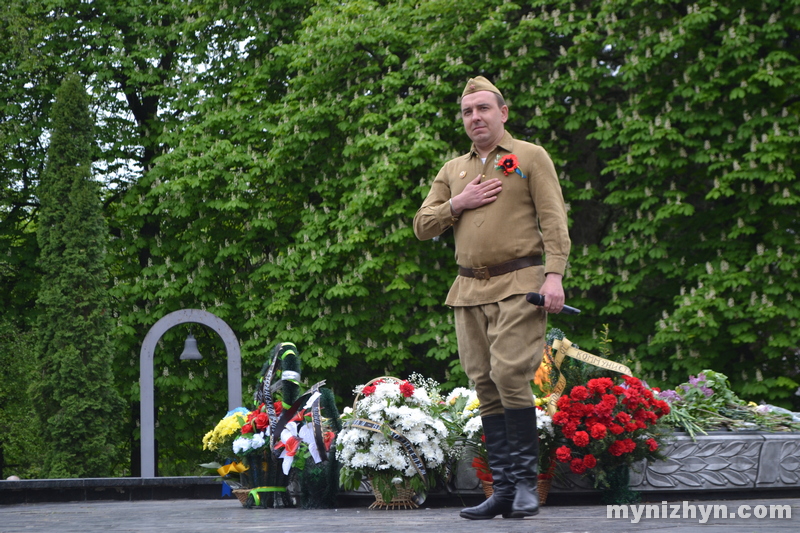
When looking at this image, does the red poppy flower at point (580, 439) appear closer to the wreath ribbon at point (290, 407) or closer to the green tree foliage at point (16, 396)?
the wreath ribbon at point (290, 407)

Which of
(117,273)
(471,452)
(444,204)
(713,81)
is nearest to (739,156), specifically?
(713,81)

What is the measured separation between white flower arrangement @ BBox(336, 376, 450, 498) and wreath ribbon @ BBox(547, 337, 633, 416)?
2.40 feet

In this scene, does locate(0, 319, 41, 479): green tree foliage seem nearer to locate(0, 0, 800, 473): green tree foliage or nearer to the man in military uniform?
locate(0, 0, 800, 473): green tree foliage

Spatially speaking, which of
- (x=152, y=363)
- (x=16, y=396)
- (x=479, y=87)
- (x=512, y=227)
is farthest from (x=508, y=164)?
(x=16, y=396)

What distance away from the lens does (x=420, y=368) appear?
14633 millimetres

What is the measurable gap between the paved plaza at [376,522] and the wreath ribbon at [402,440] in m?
0.25

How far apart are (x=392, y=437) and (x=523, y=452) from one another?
1692mm

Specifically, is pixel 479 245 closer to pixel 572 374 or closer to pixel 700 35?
pixel 572 374

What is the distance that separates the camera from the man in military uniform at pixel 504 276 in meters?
4.34

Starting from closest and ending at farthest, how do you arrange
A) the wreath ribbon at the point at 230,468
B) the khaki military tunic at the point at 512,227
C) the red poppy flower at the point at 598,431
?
the khaki military tunic at the point at 512,227 → the red poppy flower at the point at 598,431 → the wreath ribbon at the point at 230,468

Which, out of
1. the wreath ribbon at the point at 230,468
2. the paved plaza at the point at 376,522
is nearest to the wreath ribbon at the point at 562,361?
the paved plaza at the point at 376,522

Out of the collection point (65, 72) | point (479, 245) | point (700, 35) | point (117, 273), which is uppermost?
point (65, 72)

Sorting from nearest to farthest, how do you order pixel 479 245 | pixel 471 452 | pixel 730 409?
1. pixel 479 245
2. pixel 471 452
3. pixel 730 409

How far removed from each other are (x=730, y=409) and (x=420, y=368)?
7.68m
